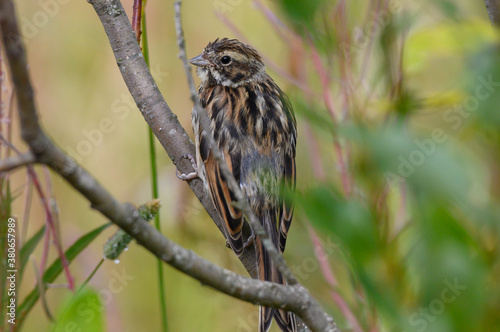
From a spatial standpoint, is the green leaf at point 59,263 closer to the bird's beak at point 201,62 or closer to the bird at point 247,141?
the bird at point 247,141

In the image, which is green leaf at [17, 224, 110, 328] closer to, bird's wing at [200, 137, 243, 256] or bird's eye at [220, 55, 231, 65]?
bird's wing at [200, 137, 243, 256]

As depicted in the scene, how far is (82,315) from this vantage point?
1271 mm

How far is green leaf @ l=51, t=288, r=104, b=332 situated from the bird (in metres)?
1.23

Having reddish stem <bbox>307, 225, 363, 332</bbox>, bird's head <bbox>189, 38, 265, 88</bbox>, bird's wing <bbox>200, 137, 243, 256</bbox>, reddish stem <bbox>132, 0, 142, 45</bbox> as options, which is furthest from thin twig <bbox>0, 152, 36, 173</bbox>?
bird's head <bbox>189, 38, 265, 88</bbox>

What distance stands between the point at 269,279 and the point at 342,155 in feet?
2.84

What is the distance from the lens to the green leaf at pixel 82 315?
125cm

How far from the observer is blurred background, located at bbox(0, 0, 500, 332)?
67cm

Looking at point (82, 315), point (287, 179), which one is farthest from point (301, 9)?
point (287, 179)

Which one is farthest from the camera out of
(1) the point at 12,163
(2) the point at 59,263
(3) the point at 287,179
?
(3) the point at 287,179

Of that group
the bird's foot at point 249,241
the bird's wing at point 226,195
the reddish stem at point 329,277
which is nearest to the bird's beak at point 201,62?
the bird's wing at point 226,195

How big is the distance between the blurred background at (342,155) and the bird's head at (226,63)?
37 cm

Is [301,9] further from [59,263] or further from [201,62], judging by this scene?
[201,62]

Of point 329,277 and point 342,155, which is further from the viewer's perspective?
point 329,277

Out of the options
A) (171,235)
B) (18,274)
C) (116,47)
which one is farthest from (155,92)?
(171,235)
